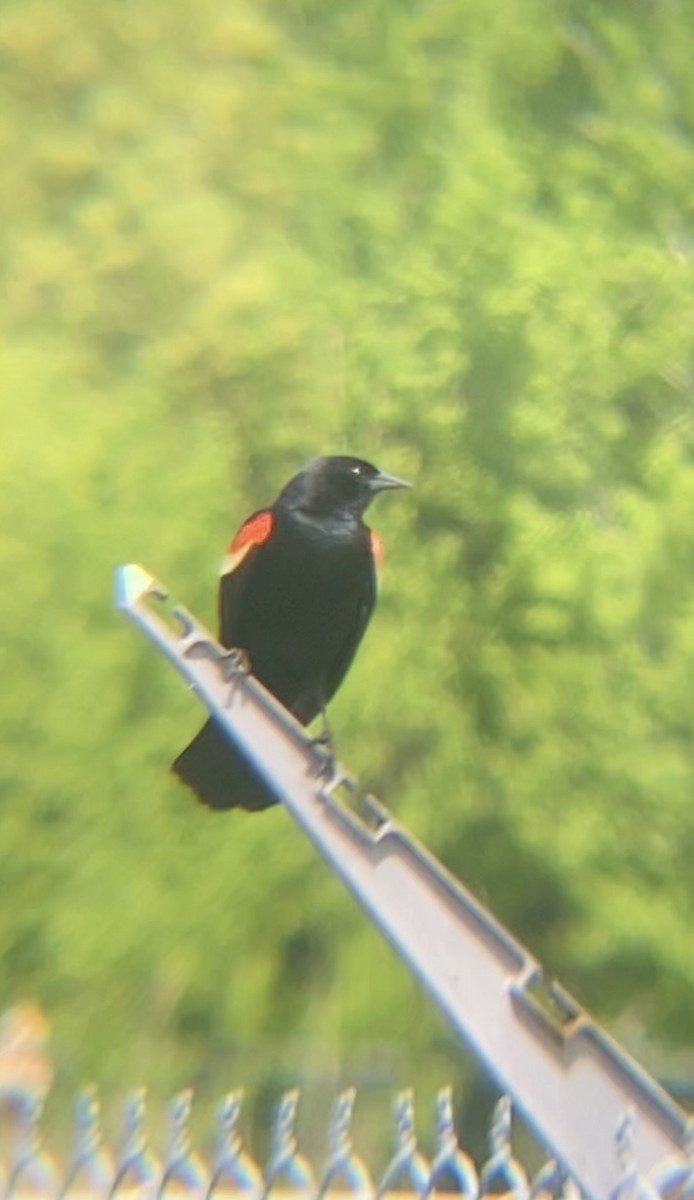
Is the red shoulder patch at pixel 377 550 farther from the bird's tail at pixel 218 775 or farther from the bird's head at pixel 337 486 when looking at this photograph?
the bird's tail at pixel 218 775

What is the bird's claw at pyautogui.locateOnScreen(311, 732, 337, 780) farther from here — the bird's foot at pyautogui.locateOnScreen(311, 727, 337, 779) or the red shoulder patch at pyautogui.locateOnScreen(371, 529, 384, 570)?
the red shoulder patch at pyautogui.locateOnScreen(371, 529, 384, 570)

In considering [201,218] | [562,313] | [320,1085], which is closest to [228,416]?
[201,218]

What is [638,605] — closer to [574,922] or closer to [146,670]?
[574,922]

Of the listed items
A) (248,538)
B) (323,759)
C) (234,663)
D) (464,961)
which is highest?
(248,538)

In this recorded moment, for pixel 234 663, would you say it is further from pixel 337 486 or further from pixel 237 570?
pixel 337 486

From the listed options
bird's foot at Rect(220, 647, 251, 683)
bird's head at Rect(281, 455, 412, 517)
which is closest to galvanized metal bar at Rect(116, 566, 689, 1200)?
bird's foot at Rect(220, 647, 251, 683)

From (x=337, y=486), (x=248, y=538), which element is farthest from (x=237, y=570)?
(x=337, y=486)

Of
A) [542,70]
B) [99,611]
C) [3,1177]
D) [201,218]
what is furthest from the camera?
[542,70]
